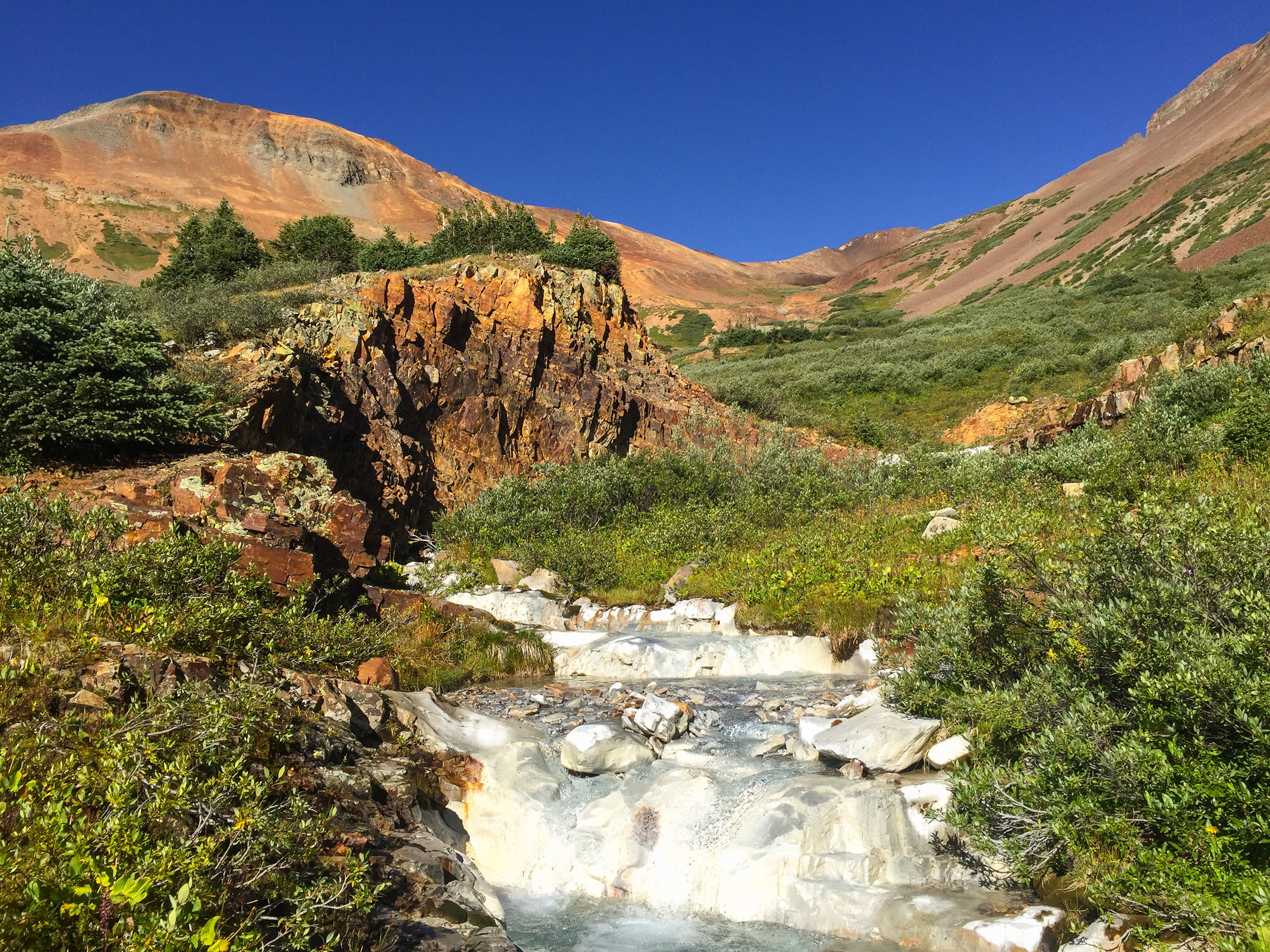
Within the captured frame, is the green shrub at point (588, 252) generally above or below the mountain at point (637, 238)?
below

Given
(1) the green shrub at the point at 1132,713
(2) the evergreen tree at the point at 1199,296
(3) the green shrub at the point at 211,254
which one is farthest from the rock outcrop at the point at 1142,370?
(3) the green shrub at the point at 211,254

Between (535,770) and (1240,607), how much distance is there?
512 cm

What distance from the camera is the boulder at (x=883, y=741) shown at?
5746 millimetres

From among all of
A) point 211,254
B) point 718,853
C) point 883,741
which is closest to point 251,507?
point 718,853

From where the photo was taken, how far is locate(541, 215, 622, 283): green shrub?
24.6 meters

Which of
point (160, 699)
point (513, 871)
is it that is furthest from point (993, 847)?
point (160, 699)

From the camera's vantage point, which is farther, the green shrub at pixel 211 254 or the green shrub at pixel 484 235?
the green shrub at pixel 211 254

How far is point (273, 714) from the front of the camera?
4.45 meters

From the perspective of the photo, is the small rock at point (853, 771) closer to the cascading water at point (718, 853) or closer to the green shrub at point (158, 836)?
the cascading water at point (718, 853)

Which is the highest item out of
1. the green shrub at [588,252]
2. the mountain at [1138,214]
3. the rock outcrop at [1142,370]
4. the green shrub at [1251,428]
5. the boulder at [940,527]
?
the mountain at [1138,214]

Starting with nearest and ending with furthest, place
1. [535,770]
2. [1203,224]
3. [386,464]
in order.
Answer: [535,770] < [386,464] < [1203,224]

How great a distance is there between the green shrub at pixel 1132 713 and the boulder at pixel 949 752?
15cm

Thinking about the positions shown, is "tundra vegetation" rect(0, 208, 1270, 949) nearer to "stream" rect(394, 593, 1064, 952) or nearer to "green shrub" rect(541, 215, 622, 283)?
"stream" rect(394, 593, 1064, 952)

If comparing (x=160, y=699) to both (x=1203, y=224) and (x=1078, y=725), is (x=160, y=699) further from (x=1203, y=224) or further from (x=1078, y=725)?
(x=1203, y=224)
